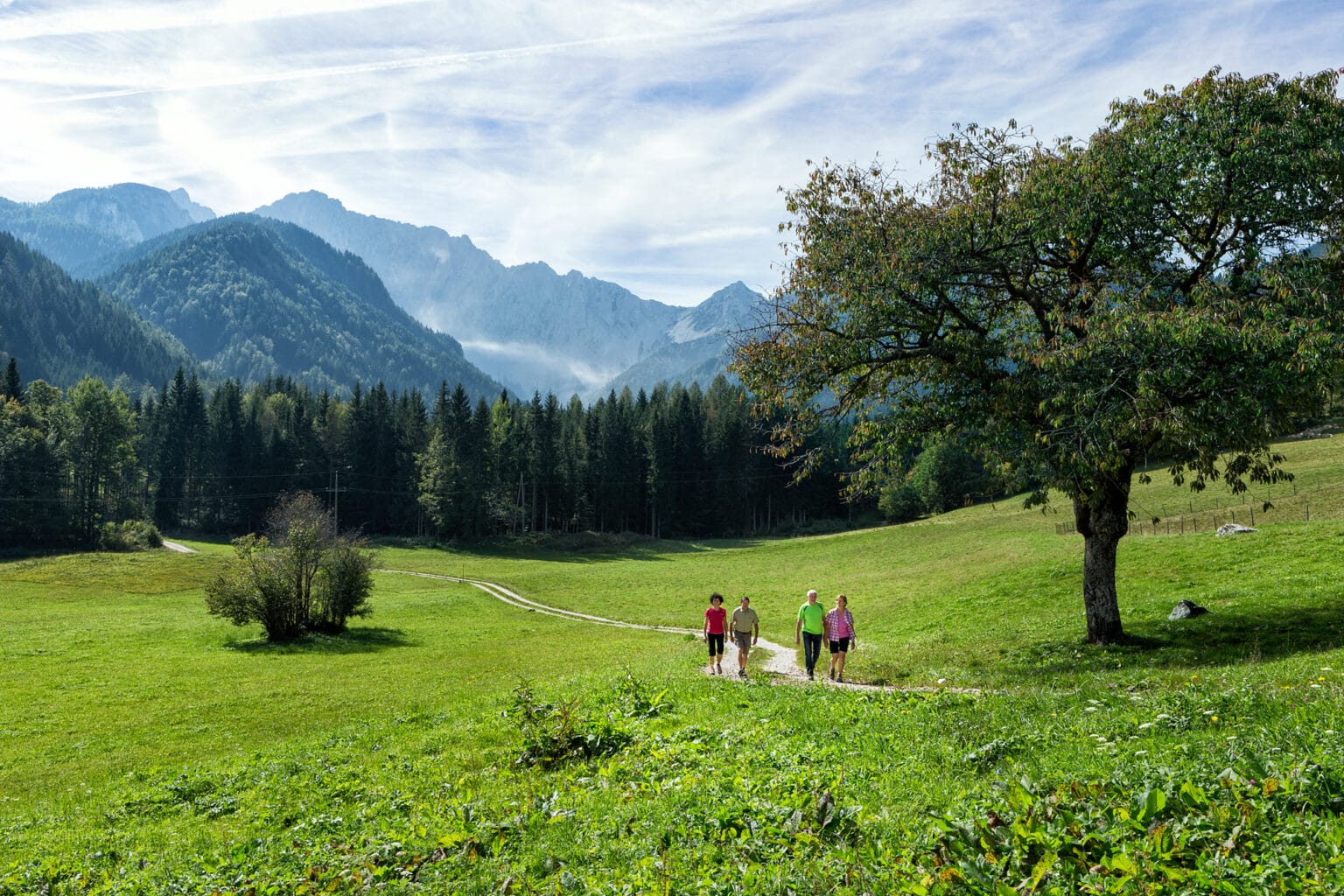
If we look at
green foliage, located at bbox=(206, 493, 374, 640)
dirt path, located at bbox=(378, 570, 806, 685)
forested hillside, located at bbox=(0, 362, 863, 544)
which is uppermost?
forested hillside, located at bbox=(0, 362, 863, 544)

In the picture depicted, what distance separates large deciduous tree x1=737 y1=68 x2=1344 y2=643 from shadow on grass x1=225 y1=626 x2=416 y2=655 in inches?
1198

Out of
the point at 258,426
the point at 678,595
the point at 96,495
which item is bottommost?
the point at 678,595

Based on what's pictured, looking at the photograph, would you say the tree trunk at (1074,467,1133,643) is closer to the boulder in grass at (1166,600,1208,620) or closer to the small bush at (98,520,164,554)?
the boulder in grass at (1166,600,1208,620)

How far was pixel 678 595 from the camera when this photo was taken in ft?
208

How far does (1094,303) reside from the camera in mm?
20188

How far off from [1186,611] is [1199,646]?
4.28 m

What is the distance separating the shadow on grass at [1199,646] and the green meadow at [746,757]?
0.15 metres

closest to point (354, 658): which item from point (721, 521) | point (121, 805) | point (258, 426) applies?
point (121, 805)

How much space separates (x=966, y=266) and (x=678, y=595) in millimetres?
45812

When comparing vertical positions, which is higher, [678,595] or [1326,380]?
[1326,380]

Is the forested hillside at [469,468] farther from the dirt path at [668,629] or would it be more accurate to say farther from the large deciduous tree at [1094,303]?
the large deciduous tree at [1094,303]

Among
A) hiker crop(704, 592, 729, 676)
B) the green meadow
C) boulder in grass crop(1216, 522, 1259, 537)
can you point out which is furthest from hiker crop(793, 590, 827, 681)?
boulder in grass crop(1216, 522, 1259, 537)

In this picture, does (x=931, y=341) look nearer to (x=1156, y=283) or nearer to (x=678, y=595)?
(x=1156, y=283)

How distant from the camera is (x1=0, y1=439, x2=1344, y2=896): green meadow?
302 inches
